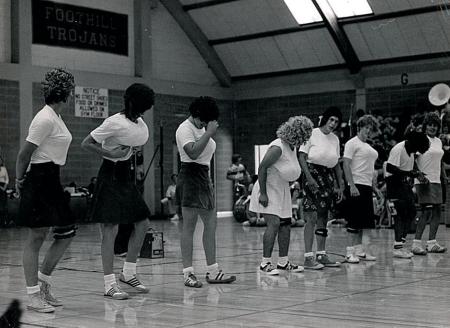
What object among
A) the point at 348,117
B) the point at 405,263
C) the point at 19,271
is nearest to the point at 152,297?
the point at 19,271

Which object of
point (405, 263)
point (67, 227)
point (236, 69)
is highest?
point (236, 69)

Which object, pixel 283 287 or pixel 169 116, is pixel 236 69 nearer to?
pixel 169 116

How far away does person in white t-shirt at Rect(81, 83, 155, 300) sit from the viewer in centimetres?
641

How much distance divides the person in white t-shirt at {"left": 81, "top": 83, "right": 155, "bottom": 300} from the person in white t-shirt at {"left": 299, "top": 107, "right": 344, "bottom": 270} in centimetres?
253

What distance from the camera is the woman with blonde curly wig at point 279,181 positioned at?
318 inches

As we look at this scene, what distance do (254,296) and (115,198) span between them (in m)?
1.48

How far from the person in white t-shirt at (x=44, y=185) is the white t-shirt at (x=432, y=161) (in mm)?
5643

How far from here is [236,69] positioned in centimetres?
2419

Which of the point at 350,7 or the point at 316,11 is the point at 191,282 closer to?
the point at 350,7

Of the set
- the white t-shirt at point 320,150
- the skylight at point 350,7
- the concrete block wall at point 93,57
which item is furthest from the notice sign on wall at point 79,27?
the white t-shirt at point 320,150

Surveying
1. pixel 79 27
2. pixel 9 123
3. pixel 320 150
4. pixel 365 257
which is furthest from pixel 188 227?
pixel 79 27

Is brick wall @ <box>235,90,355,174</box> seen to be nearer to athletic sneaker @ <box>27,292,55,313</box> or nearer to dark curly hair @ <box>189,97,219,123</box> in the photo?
dark curly hair @ <box>189,97,219,123</box>

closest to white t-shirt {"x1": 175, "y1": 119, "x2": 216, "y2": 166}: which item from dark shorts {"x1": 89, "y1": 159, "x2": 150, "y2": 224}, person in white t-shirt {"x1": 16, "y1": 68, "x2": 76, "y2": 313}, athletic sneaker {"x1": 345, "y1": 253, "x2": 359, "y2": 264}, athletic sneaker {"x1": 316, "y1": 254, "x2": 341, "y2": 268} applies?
dark shorts {"x1": 89, "y1": 159, "x2": 150, "y2": 224}

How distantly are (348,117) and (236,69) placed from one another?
13.8ft
